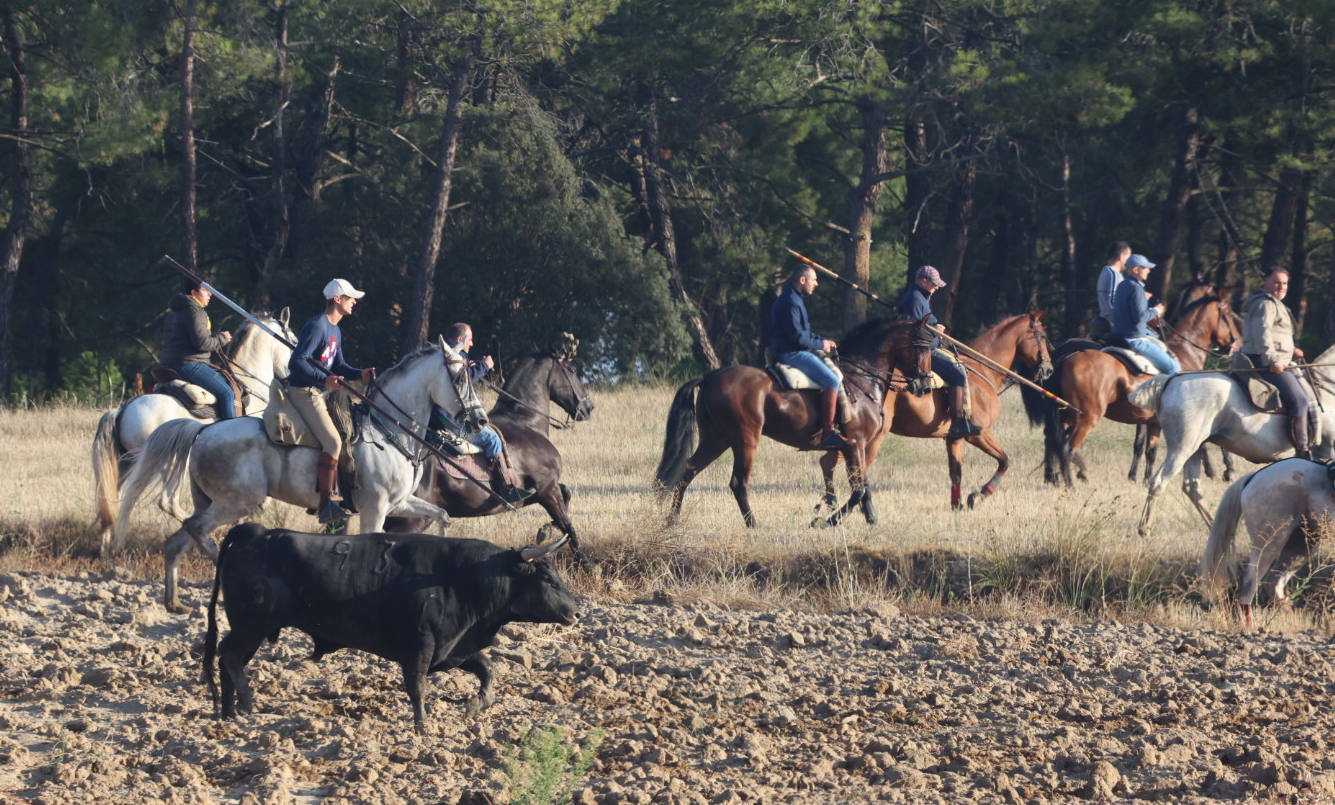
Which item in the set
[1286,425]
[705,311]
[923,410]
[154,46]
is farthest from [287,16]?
[1286,425]

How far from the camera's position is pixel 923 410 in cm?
1551

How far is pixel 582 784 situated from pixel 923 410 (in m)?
8.94

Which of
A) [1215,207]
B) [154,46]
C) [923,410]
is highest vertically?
[154,46]

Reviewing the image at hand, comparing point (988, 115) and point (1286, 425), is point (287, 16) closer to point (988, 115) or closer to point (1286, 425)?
point (988, 115)

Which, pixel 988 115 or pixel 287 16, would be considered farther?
pixel 287 16

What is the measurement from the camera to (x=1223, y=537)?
11.2 m

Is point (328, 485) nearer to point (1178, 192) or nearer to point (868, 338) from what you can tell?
point (868, 338)

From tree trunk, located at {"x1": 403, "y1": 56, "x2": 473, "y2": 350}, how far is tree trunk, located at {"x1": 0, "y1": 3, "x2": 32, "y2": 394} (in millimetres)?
7220

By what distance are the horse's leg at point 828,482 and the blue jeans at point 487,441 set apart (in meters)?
3.20

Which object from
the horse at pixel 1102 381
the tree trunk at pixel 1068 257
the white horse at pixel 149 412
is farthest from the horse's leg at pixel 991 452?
the tree trunk at pixel 1068 257

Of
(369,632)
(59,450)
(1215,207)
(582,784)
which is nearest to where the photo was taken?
(582,784)

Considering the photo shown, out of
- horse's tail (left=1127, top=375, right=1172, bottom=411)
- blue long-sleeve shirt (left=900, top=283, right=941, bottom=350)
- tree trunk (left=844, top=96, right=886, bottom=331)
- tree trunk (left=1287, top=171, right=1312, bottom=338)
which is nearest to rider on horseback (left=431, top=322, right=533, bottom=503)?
blue long-sleeve shirt (left=900, top=283, right=941, bottom=350)

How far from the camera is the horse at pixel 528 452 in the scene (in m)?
12.1

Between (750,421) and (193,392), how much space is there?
4.53 metres
